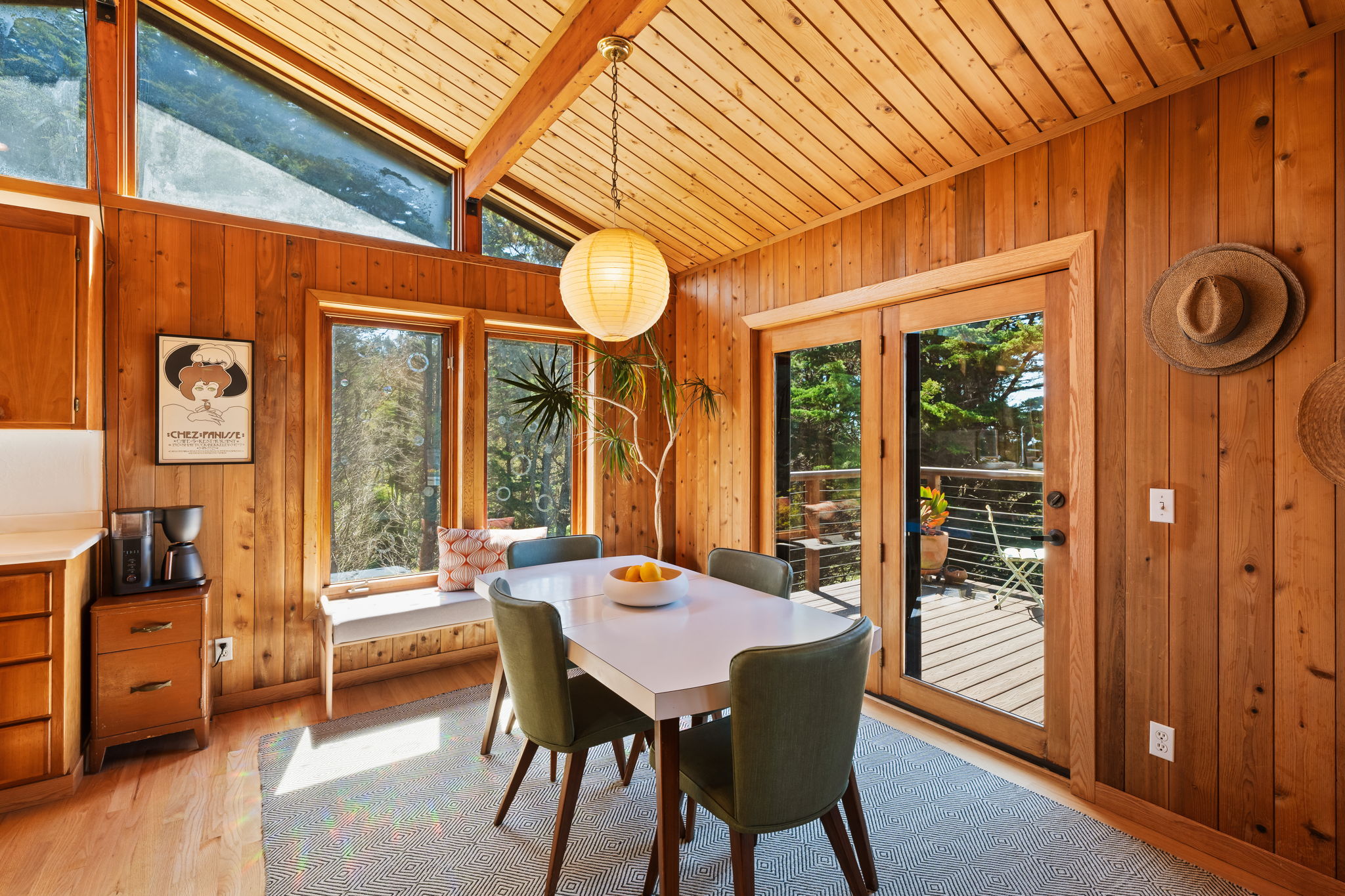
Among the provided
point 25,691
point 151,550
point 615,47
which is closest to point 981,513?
point 615,47

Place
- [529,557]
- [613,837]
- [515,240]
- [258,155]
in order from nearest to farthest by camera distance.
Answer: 1. [613,837]
2. [529,557]
3. [258,155]
4. [515,240]

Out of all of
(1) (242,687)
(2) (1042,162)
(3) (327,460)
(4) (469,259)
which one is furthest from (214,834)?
(2) (1042,162)

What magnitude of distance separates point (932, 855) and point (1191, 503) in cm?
143

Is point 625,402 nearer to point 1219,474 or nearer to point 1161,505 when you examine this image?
point 1161,505

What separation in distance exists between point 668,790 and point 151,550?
2.59m

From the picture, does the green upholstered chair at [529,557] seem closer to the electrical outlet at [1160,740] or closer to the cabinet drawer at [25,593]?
the cabinet drawer at [25,593]

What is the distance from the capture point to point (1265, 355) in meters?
1.90

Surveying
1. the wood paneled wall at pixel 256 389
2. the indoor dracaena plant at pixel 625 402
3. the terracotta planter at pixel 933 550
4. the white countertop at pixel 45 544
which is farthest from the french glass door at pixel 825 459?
the white countertop at pixel 45 544

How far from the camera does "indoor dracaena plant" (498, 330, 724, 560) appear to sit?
4016mm

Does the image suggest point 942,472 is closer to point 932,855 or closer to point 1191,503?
point 1191,503

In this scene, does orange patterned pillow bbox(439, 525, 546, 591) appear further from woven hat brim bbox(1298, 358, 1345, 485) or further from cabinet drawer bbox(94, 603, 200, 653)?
woven hat brim bbox(1298, 358, 1345, 485)

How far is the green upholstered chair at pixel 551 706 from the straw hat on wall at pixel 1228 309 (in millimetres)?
2130

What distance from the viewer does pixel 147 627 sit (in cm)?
264

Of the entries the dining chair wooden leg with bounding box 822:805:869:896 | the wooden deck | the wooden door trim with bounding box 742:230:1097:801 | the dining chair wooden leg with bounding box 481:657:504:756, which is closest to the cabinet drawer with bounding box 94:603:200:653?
the dining chair wooden leg with bounding box 481:657:504:756
